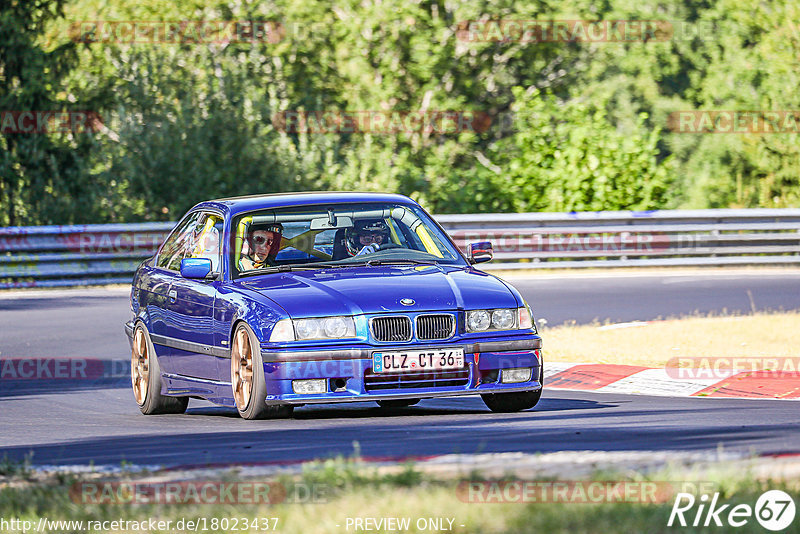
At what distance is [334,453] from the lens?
7.83 meters

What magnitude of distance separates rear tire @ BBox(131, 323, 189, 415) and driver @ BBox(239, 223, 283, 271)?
1.22 metres

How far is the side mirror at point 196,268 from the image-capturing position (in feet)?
34.0

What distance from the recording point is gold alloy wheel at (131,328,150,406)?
11.3m

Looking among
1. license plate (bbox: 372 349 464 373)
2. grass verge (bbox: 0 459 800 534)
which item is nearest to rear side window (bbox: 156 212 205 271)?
license plate (bbox: 372 349 464 373)

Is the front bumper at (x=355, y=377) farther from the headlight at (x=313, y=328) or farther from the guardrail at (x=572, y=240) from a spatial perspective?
the guardrail at (x=572, y=240)

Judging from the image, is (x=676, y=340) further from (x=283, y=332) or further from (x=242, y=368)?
(x=283, y=332)

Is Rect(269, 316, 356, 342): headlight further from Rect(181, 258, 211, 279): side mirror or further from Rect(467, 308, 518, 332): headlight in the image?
Rect(181, 258, 211, 279): side mirror

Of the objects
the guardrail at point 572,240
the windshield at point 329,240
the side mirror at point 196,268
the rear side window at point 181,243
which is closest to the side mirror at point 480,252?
the windshield at point 329,240

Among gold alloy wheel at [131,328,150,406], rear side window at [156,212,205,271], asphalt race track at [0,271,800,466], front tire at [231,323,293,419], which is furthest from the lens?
rear side window at [156,212,205,271]

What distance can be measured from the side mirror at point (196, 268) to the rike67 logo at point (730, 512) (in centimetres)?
521

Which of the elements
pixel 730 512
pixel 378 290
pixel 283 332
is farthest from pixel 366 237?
pixel 730 512

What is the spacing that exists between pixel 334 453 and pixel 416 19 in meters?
30.7

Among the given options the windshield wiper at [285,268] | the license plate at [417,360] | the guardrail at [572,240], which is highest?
the windshield wiper at [285,268]

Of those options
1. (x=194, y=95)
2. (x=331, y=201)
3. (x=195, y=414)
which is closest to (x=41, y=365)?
(x=195, y=414)
